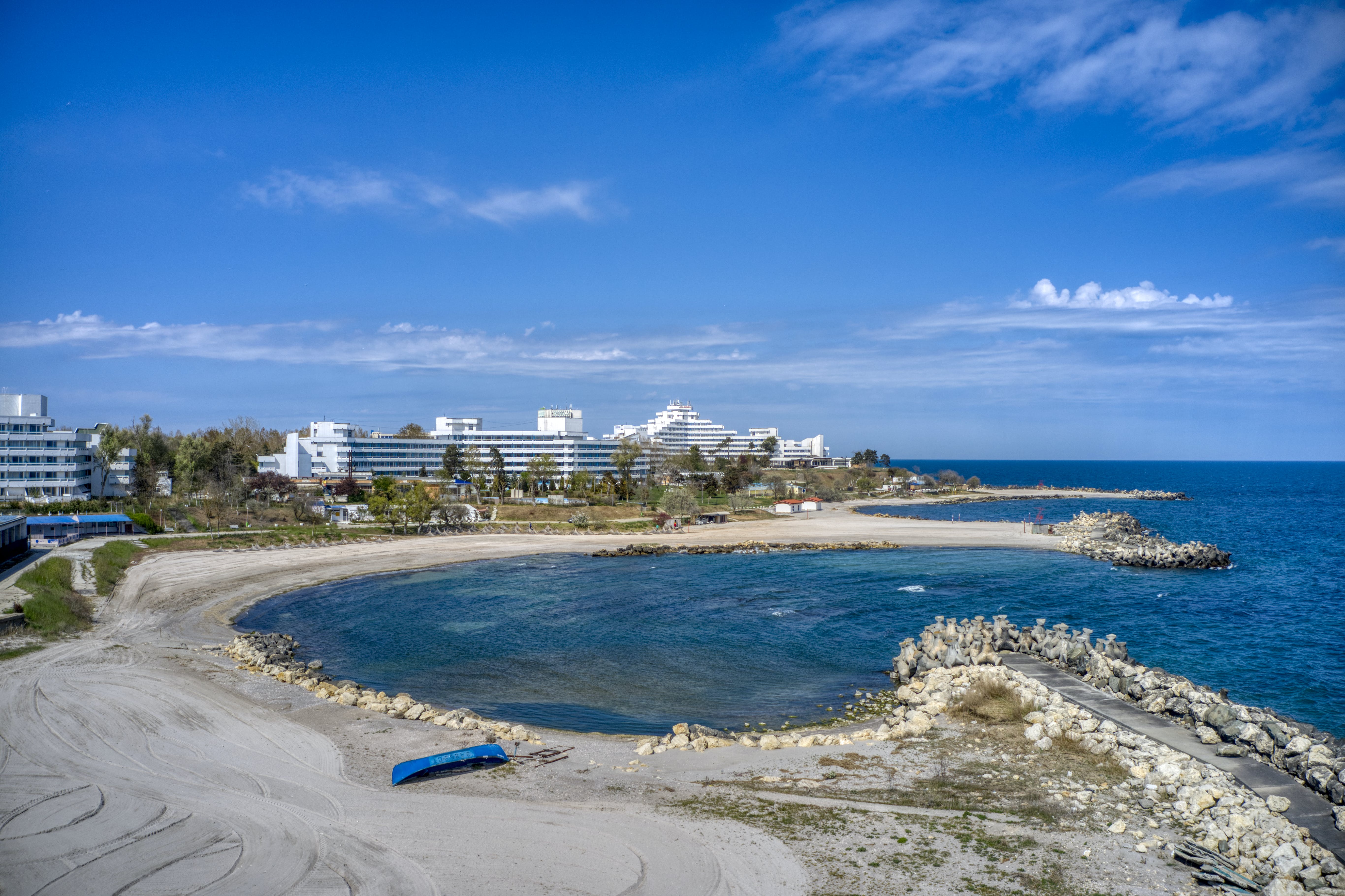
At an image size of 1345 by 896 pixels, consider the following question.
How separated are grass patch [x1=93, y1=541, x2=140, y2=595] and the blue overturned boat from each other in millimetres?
30822

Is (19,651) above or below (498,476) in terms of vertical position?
below

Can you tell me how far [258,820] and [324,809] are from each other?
1.08 metres

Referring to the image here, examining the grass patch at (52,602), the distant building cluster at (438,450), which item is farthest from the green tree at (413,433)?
the grass patch at (52,602)

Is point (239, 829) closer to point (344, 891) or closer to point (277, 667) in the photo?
Result: point (344, 891)

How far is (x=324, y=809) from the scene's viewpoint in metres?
14.1

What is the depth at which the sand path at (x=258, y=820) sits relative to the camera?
11586mm

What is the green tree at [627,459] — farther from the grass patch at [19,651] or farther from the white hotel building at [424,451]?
the grass patch at [19,651]

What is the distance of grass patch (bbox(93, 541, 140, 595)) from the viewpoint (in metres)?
38.6

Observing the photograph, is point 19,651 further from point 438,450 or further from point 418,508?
point 438,450

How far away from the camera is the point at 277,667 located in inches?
1009

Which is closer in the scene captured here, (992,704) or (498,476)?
(992,704)

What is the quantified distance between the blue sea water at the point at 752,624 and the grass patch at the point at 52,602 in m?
6.46

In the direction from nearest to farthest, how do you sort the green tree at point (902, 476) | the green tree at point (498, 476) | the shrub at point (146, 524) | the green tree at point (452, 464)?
the shrub at point (146, 524) → the green tree at point (498, 476) → the green tree at point (452, 464) → the green tree at point (902, 476)

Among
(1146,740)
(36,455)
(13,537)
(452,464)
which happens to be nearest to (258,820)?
(1146,740)
